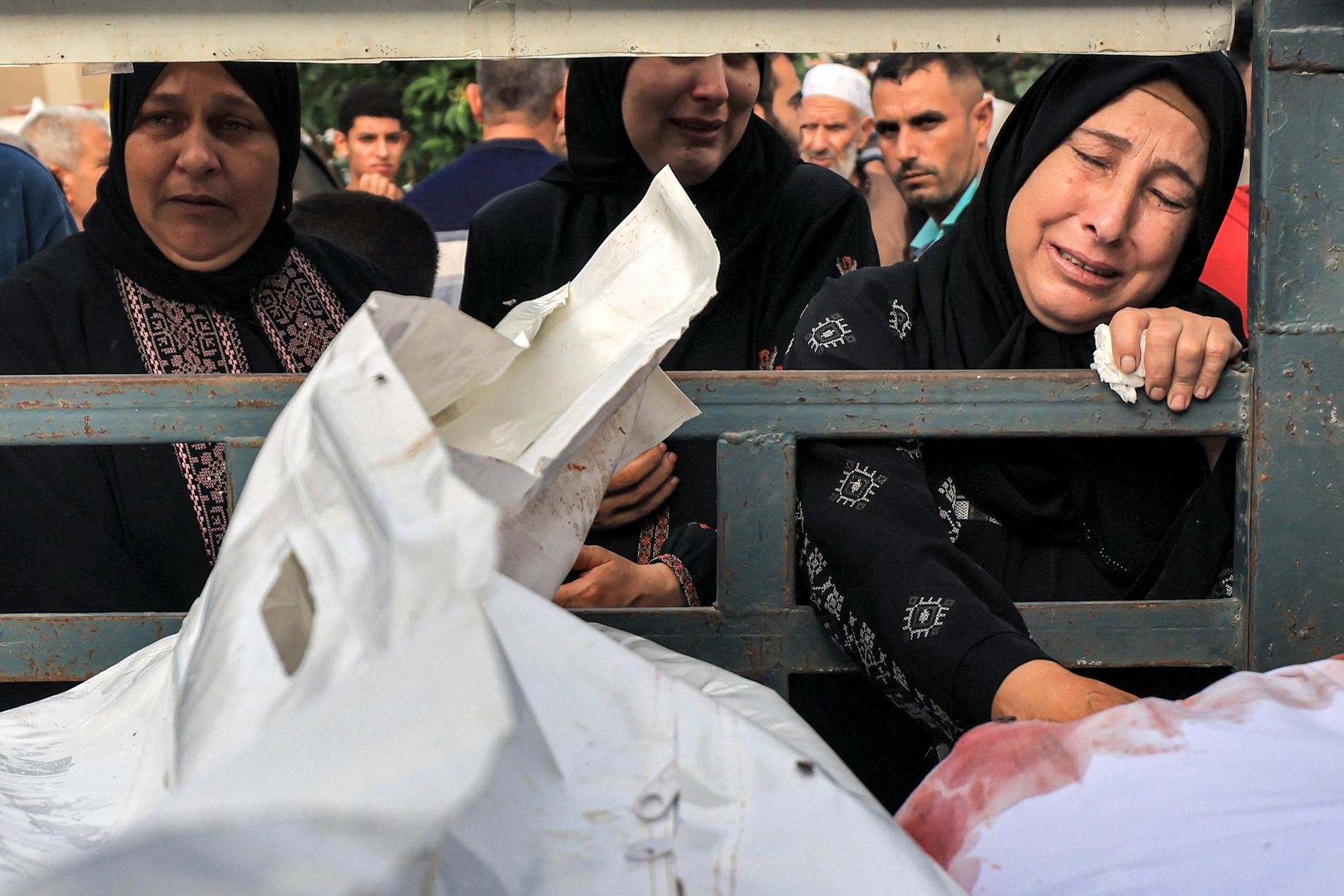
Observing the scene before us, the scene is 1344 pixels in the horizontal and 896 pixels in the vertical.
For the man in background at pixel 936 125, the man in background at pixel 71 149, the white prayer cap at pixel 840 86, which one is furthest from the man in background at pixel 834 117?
the man in background at pixel 71 149

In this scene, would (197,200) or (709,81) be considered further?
(709,81)

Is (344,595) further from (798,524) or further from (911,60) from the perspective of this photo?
(911,60)

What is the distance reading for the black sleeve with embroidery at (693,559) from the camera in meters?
1.96

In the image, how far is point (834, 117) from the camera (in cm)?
597

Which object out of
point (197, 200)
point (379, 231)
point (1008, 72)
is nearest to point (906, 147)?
point (379, 231)

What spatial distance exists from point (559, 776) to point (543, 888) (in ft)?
0.27

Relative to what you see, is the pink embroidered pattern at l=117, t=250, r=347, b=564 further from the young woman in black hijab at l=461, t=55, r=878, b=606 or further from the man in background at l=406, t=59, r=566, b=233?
the man in background at l=406, t=59, r=566, b=233

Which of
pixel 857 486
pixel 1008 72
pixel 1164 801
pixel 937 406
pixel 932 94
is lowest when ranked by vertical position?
pixel 1164 801

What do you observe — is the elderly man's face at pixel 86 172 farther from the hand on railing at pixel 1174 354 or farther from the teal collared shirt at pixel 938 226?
the hand on railing at pixel 1174 354

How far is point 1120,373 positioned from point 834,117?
15.2 feet

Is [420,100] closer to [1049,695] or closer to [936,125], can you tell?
[936,125]

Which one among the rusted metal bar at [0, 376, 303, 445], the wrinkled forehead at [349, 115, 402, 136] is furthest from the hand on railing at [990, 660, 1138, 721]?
the wrinkled forehead at [349, 115, 402, 136]

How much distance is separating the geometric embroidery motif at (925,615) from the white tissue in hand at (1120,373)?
1.17 ft

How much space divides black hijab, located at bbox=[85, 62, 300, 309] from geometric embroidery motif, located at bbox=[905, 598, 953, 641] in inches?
57.1
